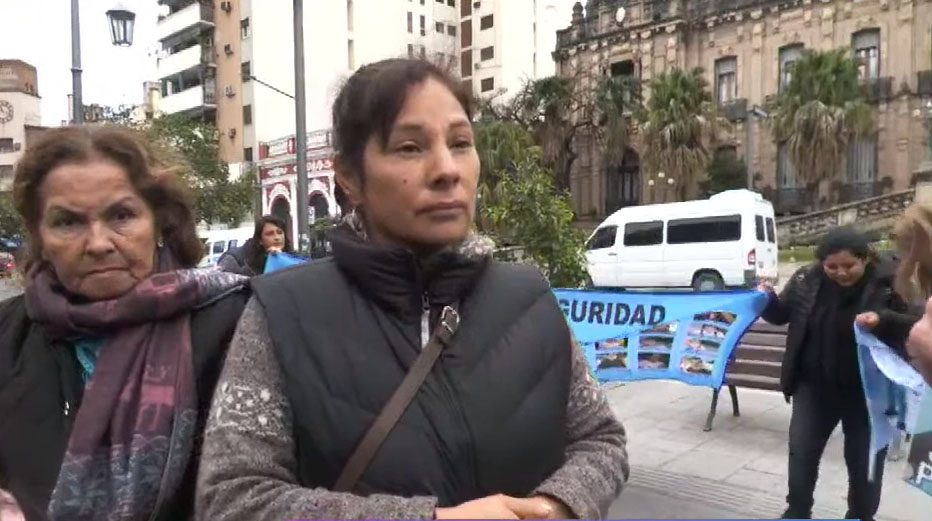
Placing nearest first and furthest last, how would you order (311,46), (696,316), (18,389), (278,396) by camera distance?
(278,396) → (18,389) → (696,316) → (311,46)

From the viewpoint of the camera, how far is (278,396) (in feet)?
3.86

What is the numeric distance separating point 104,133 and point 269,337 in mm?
681

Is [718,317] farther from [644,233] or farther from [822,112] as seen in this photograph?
[822,112]

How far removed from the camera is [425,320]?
4.17ft

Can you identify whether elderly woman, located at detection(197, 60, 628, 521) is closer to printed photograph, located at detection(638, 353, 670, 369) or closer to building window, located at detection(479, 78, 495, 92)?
printed photograph, located at detection(638, 353, 670, 369)

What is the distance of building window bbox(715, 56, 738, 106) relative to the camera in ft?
114

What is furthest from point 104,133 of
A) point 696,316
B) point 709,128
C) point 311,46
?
point 311,46

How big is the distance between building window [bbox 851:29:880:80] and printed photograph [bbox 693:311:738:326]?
3116cm

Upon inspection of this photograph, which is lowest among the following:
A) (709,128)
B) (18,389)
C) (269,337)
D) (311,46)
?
(18,389)

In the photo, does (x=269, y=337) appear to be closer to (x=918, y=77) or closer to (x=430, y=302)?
(x=430, y=302)

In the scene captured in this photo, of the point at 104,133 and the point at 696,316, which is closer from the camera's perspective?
the point at 104,133

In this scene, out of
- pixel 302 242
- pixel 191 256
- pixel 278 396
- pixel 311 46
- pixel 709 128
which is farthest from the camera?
pixel 311 46

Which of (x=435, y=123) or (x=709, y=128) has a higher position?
(x=709, y=128)

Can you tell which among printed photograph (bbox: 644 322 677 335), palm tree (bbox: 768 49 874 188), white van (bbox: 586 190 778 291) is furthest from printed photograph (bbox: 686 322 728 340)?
palm tree (bbox: 768 49 874 188)
